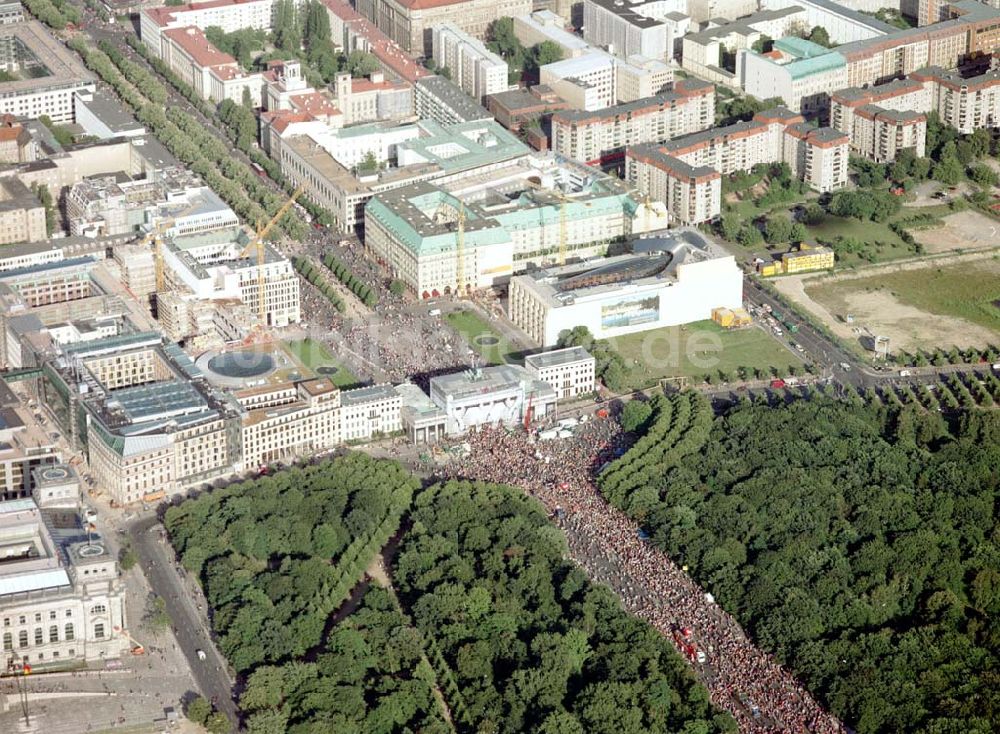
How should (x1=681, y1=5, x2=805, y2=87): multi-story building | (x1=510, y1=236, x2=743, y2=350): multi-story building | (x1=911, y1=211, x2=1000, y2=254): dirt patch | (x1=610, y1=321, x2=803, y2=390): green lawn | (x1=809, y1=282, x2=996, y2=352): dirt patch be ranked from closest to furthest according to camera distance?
(x1=610, y1=321, x2=803, y2=390): green lawn < (x1=510, y1=236, x2=743, y2=350): multi-story building < (x1=809, y1=282, x2=996, y2=352): dirt patch < (x1=911, y1=211, x2=1000, y2=254): dirt patch < (x1=681, y1=5, x2=805, y2=87): multi-story building

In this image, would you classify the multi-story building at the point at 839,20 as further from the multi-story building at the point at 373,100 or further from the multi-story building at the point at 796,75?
the multi-story building at the point at 373,100

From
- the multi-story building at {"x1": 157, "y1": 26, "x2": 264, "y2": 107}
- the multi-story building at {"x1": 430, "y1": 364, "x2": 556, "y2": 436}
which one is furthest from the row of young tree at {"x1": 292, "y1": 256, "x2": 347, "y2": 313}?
the multi-story building at {"x1": 157, "y1": 26, "x2": 264, "y2": 107}

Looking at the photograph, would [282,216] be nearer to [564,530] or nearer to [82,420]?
[82,420]

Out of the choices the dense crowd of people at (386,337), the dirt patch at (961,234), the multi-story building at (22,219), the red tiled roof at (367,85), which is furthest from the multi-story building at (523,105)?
the multi-story building at (22,219)

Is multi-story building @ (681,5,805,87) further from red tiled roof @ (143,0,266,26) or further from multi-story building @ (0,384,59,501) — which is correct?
multi-story building @ (0,384,59,501)

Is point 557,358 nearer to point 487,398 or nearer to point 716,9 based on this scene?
point 487,398

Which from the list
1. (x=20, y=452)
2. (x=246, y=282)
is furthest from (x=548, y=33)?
(x=20, y=452)
